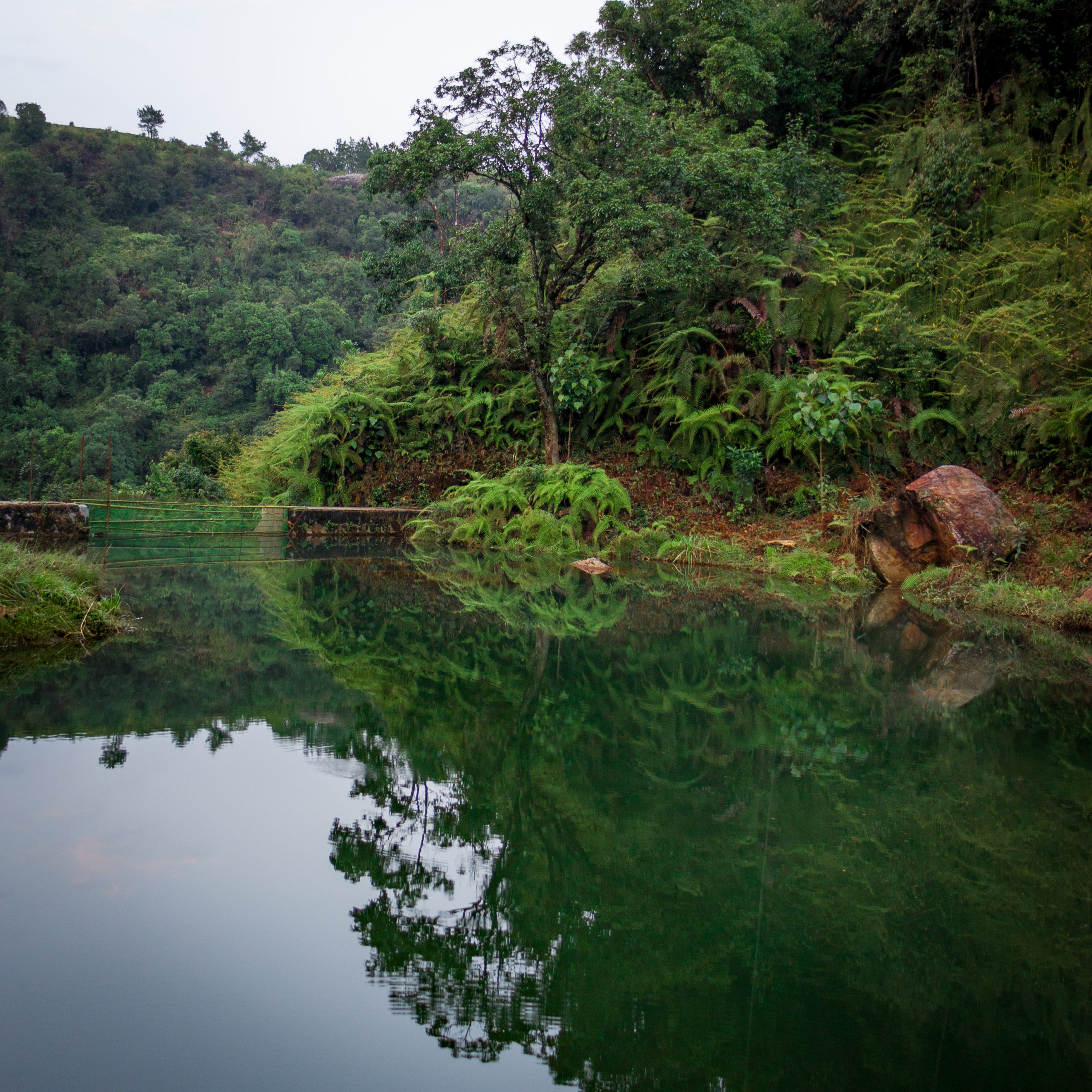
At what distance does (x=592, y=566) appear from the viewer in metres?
10.6

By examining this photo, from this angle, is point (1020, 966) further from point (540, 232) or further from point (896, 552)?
point (540, 232)

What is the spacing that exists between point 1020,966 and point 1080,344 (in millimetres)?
9719

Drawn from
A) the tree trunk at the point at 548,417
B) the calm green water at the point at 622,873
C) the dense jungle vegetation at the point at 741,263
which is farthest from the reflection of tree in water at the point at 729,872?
the tree trunk at the point at 548,417

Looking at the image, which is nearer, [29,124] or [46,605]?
[46,605]

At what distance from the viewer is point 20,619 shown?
17.4 ft

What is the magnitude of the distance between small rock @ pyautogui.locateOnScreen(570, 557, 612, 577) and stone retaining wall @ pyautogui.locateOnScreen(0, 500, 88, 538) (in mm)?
6923

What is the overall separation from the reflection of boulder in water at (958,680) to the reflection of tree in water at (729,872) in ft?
0.29

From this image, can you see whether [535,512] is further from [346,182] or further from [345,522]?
[346,182]

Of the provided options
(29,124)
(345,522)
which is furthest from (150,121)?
(345,522)

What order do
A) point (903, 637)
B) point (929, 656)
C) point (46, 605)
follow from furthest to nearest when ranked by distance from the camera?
point (903, 637)
point (929, 656)
point (46, 605)

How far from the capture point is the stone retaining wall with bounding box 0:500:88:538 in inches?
447

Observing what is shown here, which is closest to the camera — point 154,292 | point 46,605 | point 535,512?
point 46,605

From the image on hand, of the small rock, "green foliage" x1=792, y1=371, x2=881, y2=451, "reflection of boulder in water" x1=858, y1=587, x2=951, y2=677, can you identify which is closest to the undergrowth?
"reflection of boulder in water" x1=858, y1=587, x2=951, y2=677

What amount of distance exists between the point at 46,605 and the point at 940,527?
8205mm
